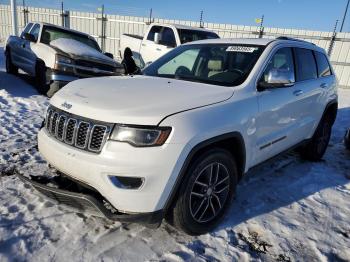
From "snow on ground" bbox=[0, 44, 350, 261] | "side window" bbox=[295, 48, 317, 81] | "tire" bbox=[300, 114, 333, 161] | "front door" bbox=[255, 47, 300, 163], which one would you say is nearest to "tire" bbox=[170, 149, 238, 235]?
"snow on ground" bbox=[0, 44, 350, 261]

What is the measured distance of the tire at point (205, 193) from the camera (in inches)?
108

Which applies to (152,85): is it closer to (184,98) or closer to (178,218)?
(184,98)

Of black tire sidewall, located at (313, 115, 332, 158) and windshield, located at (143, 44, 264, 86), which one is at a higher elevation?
windshield, located at (143, 44, 264, 86)

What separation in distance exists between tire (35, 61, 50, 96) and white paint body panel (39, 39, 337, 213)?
4.60 metres

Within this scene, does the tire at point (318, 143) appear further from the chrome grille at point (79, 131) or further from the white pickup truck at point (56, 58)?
the white pickup truck at point (56, 58)

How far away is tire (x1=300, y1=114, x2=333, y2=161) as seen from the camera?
202 inches

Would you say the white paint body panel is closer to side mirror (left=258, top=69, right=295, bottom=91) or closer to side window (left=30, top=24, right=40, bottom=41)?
side mirror (left=258, top=69, right=295, bottom=91)

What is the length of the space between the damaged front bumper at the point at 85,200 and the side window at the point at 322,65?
361cm

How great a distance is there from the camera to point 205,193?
2994 mm

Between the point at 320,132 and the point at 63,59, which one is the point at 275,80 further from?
the point at 63,59

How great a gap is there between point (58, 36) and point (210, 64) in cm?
621

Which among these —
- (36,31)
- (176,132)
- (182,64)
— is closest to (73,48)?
(36,31)

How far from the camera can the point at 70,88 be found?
129 inches

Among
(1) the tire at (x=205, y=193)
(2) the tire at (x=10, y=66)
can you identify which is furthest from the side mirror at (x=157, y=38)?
(1) the tire at (x=205, y=193)
